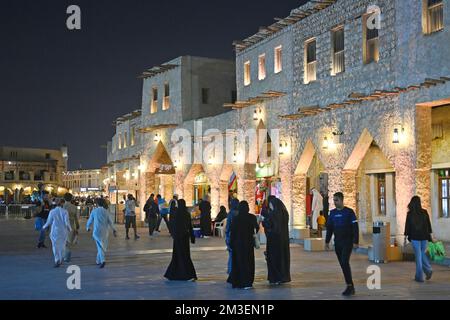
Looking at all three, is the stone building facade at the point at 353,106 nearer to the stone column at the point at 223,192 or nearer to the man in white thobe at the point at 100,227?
the stone column at the point at 223,192

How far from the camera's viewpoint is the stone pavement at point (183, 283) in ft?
35.8

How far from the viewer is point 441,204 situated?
2150 cm

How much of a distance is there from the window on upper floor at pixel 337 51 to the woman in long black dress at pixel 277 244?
1060 cm

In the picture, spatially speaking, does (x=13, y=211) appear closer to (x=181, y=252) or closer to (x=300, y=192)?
(x=300, y=192)

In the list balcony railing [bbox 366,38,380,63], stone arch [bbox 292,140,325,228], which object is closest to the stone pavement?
stone arch [bbox 292,140,325,228]

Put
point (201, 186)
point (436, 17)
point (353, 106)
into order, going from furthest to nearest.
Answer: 1. point (201, 186)
2. point (353, 106)
3. point (436, 17)

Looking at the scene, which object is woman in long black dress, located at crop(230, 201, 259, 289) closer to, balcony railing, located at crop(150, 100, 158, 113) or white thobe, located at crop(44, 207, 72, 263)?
white thobe, located at crop(44, 207, 72, 263)

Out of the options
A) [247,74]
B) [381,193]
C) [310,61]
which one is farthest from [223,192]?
[310,61]

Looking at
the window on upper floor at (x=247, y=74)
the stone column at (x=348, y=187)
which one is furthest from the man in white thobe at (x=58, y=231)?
the window on upper floor at (x=247, y=74)

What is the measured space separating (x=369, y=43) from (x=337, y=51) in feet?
5.77

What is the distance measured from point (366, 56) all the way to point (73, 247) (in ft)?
37.2

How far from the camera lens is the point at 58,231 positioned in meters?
15.5

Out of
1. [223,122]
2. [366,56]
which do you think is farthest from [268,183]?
[366,56]

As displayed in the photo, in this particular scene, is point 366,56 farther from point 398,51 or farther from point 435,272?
point 435,272
